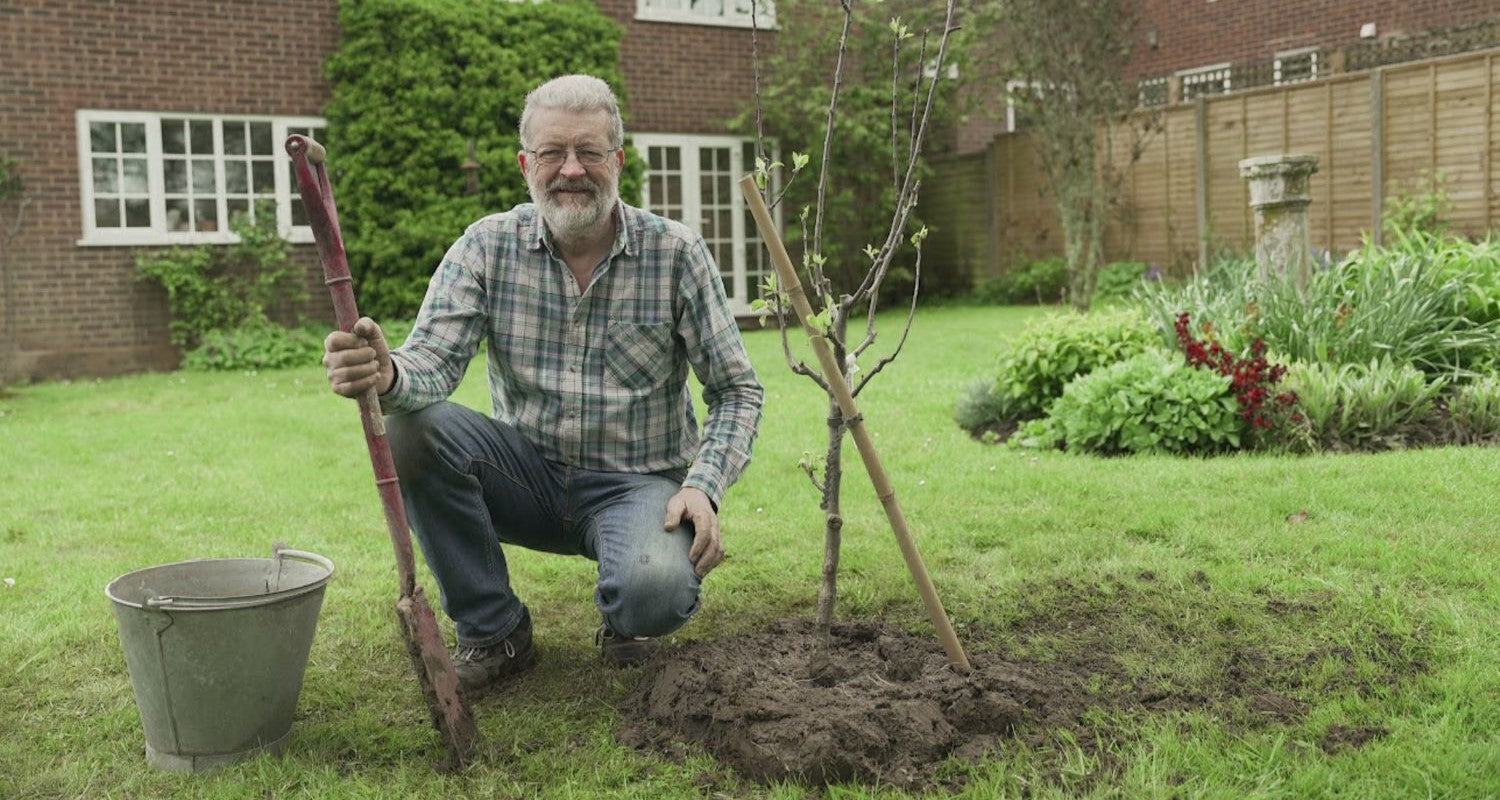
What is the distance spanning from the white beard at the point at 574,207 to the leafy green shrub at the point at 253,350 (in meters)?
8.73

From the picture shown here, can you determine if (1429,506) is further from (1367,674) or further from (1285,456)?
(1367,674)

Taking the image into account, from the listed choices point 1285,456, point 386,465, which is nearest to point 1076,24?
point 1285,456

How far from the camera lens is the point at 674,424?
3.44 m

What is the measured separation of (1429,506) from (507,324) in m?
3.07

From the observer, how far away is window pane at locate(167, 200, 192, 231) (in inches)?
469

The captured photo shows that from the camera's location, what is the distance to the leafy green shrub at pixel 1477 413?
18.2ft

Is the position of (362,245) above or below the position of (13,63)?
below

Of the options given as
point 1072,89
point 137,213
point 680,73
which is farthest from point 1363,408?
point 137,213

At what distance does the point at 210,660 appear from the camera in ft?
8.67

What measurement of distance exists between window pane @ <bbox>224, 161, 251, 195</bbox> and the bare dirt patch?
10.3 m

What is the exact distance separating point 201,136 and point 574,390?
1008cm

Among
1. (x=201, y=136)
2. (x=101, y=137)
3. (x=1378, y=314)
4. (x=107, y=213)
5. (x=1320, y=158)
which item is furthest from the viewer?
(x=1320, y=158)

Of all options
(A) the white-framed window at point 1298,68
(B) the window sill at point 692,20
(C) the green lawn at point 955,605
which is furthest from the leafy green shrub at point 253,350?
(A) the white-framed window at point 1298,68

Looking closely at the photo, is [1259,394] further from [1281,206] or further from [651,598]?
[651,598]
